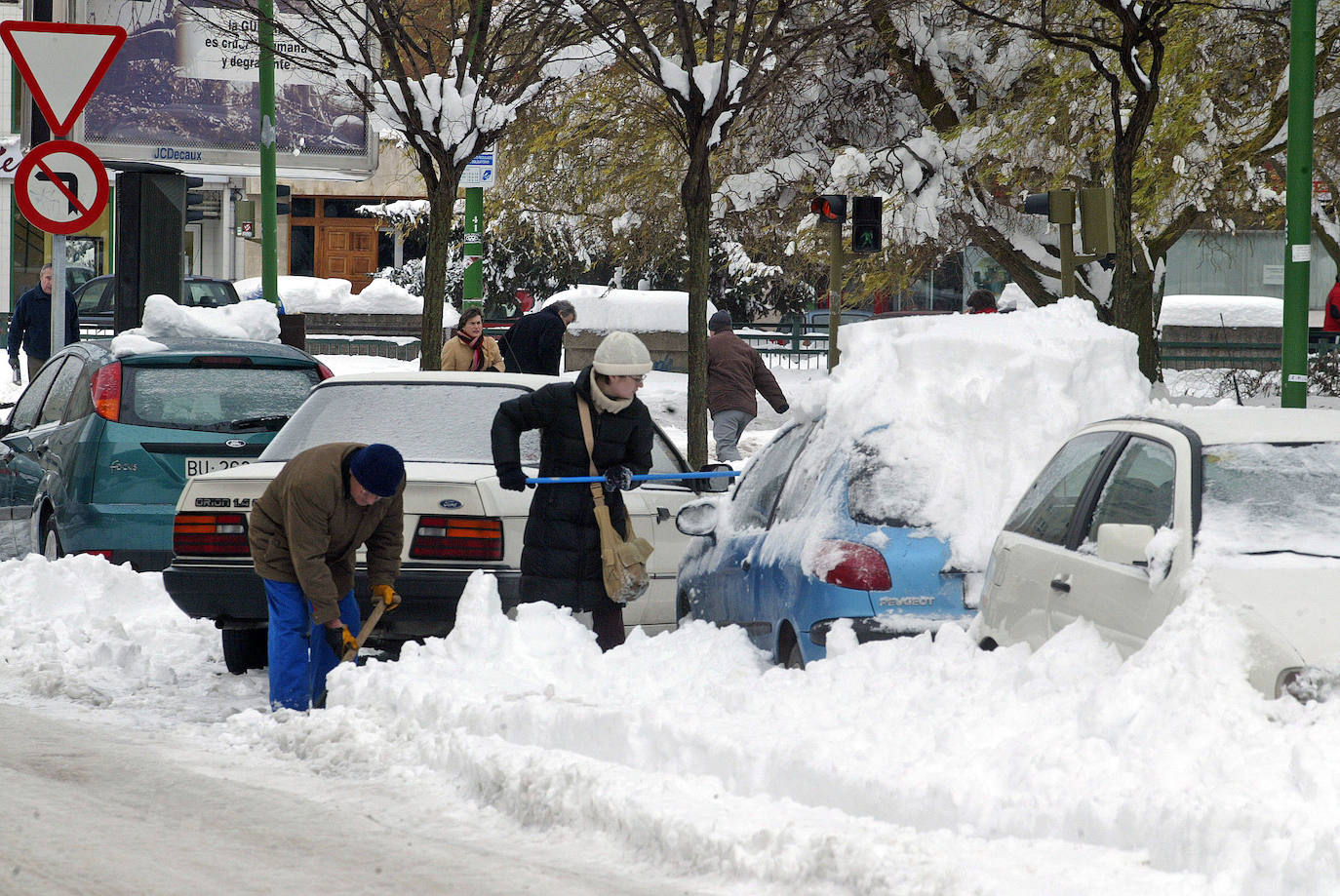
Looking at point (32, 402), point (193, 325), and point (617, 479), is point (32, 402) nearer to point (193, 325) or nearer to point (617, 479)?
point (193, 325)

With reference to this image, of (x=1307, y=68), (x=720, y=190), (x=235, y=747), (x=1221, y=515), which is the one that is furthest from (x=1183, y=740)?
(x=720, y=190)

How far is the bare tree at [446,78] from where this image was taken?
15.2 meters

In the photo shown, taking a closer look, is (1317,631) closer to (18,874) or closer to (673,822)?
(673,822)

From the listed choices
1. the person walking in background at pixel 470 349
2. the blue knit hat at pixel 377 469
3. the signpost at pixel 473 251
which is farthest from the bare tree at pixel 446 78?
the blue knit hat at pixel 377 469

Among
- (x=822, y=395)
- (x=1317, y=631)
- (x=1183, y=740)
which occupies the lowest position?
(x=1183, y=740)

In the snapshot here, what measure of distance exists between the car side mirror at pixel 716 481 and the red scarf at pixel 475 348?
5735 millimetres

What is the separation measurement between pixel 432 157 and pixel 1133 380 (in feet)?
33.5

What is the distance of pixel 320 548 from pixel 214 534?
133 centimetres

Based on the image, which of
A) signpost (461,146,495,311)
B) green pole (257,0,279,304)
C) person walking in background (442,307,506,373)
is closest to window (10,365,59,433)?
person walking in background (442,307,506,373)

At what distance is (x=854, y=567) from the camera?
6.31 m

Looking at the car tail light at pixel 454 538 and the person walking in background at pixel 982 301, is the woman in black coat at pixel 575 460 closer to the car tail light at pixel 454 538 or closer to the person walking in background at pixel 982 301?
the car tail light at pixel 454 538

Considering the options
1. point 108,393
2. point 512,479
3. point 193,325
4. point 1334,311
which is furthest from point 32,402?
point 1334,311

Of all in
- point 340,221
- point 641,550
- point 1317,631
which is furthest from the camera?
point 340,221

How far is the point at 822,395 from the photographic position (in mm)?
7293
